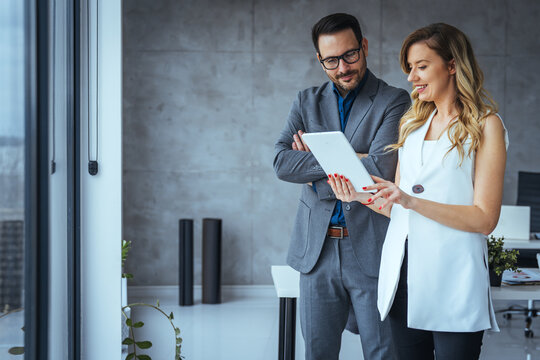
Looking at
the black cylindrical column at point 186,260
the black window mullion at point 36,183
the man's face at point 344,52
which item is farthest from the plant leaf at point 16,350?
the black cylindrical column at point 186,260

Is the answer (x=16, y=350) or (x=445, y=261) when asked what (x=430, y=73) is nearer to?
(x=445, y=261)

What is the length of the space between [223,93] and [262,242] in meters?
1.60

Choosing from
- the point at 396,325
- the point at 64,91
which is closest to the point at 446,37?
the point at 396,325

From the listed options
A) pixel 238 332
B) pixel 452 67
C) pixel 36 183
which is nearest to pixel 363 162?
pixel 452 67

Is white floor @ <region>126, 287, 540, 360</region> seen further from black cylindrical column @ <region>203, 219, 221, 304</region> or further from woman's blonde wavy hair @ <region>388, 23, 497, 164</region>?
woman's blonde wavy hair @ <region>388, 23, 497, 164</region>

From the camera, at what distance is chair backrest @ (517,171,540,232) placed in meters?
5.16

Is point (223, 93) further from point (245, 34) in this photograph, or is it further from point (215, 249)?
point (215, 249)

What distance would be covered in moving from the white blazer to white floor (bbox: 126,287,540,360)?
2326 millimetres

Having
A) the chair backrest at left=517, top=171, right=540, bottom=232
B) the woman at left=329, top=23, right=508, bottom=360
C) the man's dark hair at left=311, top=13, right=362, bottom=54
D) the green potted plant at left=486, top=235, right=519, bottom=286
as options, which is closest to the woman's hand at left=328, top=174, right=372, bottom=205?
the woman at left=329, top=23, right=508, bottom=360

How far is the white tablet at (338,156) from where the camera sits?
1.86 m

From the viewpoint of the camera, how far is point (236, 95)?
580 centimetres

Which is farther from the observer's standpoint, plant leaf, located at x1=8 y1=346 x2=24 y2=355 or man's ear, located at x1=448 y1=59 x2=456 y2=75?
man's ear, located at x1=448 y1=59 x2=456 y2=75

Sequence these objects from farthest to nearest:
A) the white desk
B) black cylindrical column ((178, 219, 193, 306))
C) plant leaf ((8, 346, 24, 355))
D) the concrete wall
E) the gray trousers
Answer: the concrete wall → black cylindrical column ((178, 219, 193, 306)) → the white desk → the gray trousers → plant leaf ((8, 346, 24, 355))

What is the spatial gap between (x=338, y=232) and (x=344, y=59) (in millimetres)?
684
